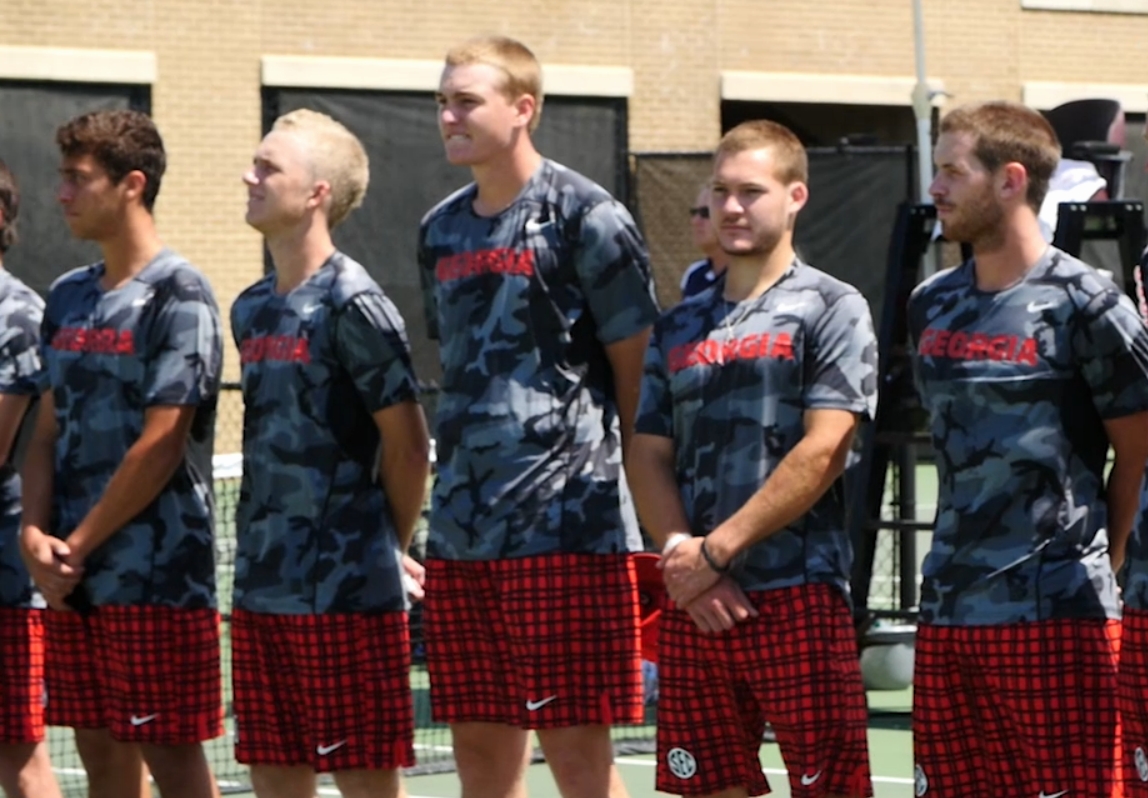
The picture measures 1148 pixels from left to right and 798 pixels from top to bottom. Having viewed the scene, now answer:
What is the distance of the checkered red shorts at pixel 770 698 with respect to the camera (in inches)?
222

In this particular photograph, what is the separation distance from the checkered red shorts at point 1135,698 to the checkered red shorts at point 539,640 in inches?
49.4

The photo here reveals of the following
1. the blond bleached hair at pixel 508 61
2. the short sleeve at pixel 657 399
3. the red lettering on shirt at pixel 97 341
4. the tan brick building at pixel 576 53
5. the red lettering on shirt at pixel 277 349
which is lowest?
the short sleeve at pixel 657 399

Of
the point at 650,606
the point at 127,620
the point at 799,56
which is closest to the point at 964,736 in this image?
the point at 127,620

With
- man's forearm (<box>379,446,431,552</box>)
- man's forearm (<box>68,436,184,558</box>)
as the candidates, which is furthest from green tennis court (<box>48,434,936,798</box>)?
man's forearm (<box>379,446,431,552</box>)

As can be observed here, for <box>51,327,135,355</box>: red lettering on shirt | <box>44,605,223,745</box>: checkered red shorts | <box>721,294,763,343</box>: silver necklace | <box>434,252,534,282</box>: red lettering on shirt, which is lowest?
<box>44,605,223,745</box>: checkered red shorts

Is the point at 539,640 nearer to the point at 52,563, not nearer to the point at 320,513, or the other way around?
the point at 320,513

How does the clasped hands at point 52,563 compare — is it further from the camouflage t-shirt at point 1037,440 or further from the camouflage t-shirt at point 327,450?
the camouflage t-shirt at point 1037,440

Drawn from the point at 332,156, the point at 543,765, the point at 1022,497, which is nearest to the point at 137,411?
the point at 332,156

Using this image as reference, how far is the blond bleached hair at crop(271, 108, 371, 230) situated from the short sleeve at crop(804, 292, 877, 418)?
1.40m

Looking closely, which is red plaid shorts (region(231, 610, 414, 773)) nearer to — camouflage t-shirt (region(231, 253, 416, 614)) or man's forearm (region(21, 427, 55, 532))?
camouflage t-shirt (region(231, 253, 416, 614))

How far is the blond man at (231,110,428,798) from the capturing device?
616 cm

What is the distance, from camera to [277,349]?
6.22 metres

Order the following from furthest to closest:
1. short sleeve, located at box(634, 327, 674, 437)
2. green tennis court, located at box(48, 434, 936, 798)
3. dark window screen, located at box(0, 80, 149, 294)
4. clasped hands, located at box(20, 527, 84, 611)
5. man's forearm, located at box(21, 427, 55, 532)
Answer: dark window screen, located at box(0, 80, 149, 294)
green tennis court, located at box(48, 434, 936, 798)
man's forearm, located at box(21, 427, 55, 532)
clasped hands, located at box(20, 527, 84, 611)
short sleeve, located at box(634, 327, 674, 437)

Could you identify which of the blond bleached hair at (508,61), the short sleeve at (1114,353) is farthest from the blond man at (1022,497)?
the blond bleached hair at (508,61)
